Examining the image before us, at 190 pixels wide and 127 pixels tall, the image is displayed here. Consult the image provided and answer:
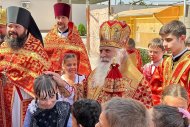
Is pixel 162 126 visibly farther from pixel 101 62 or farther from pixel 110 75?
pixel 101 62

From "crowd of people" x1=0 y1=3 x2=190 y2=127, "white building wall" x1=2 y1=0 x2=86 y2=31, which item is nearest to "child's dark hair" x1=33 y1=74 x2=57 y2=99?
"crowd of people" x1=0 y1=3 x2=190 y2=127

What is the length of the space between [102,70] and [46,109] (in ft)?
2.10

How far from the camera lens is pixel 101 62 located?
3408mm

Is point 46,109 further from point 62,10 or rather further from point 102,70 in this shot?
point 62,10

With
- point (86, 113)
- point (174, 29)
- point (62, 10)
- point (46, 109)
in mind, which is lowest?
point (46, 109)

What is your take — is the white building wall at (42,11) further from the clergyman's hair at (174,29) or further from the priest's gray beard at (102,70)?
the priest's gray beard at (102,70)

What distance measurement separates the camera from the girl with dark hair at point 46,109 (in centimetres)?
311

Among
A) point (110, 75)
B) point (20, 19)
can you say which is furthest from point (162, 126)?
point (20, 19)

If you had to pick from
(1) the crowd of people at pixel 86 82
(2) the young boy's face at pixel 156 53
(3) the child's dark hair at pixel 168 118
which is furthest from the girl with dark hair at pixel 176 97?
(2) the young boy's face at pixel 156 53

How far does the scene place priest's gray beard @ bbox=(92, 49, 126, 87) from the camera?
3.32 metres

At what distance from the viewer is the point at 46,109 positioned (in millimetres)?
3139

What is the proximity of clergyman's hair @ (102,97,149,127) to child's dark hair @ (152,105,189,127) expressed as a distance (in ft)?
1.31

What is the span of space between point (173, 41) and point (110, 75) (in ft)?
2.61

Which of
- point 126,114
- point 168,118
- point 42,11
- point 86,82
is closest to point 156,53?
point 86,82
